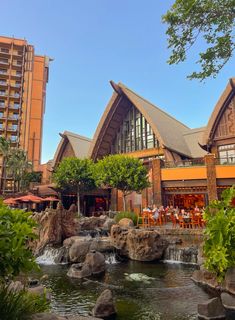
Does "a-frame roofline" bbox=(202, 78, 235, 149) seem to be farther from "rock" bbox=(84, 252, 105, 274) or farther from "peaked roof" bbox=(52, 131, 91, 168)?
"rock" bbox=(84, 252, 105, 274)

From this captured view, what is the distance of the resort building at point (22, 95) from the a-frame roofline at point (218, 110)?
3970cm

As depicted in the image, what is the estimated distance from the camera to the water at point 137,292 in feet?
22.3

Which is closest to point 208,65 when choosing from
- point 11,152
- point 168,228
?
point 168,228

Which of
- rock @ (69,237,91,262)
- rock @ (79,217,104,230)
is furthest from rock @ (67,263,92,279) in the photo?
rock @ (79,217,104,230)

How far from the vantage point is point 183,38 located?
945cm

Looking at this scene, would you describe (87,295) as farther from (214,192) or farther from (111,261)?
(214,192)

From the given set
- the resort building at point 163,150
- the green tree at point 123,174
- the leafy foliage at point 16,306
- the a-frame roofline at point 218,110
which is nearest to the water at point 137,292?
the leafy foliage at point 16,306

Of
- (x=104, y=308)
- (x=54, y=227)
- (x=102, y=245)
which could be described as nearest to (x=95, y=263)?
(x=102, y=245)

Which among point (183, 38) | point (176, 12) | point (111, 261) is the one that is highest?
point (176, 12)

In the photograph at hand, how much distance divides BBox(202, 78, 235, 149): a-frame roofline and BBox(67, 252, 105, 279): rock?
73.1 feet

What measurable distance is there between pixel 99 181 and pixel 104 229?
623 centimetres

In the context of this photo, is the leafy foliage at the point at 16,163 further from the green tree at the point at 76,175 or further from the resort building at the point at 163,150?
the green tree at the point at 76,175

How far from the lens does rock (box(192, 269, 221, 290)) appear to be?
8614 millimetres

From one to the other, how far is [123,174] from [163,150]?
9.91m
